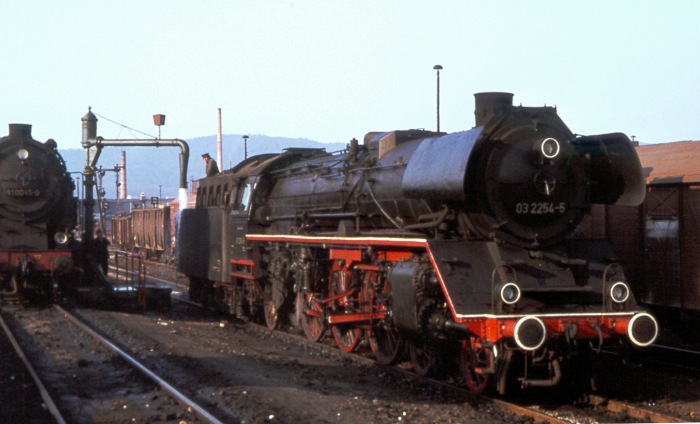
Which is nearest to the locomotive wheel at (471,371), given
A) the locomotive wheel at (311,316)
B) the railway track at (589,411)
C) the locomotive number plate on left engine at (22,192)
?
the railway track at (589,411)

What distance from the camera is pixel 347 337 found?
41.4ft

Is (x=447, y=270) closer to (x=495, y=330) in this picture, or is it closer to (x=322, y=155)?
(x=495, y=330)

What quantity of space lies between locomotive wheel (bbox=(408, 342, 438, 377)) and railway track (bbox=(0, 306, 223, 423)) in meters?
2.72

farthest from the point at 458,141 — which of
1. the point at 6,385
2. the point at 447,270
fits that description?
the point at 6,385

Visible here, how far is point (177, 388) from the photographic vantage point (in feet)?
A: 32.2

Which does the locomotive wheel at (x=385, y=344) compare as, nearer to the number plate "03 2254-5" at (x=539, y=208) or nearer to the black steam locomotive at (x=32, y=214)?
the number plate "03 2254-5" at (x=539, y=208)

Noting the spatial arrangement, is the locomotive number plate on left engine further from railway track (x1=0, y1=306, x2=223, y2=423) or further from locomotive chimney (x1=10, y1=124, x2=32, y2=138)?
railway track (x1=0, y1=306, x2=223, y2=423)

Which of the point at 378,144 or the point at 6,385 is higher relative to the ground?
the point at 378,144

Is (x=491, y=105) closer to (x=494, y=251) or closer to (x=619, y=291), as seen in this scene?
(x=494, y=251)

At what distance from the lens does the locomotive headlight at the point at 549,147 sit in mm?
9062

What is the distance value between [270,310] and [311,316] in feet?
5.73

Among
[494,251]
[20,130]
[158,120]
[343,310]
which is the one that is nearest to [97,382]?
[343,310]

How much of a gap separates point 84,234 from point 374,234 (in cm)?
1228

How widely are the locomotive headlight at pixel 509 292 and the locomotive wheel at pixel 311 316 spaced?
15.9ft
